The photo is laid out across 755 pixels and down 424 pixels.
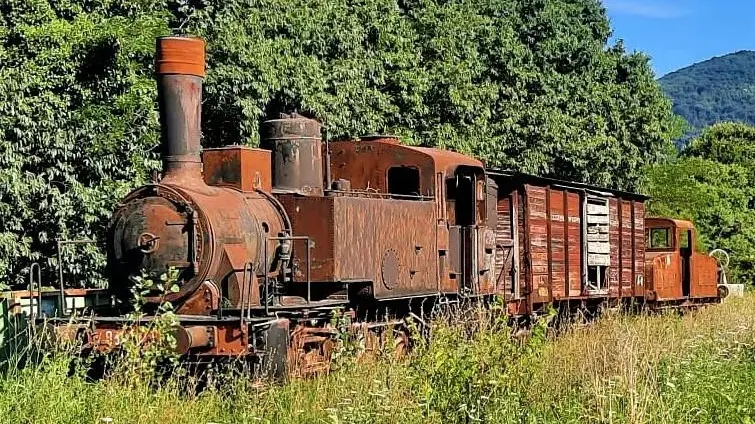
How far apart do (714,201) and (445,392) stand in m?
38.4

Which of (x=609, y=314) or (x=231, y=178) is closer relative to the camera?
(x=231, y=178)

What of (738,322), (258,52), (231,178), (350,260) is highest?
(258,52)

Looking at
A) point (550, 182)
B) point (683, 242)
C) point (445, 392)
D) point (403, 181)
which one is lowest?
point (445, 392)

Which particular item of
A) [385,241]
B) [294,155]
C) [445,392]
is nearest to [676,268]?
[385,241]

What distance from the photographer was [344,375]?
33.0ft

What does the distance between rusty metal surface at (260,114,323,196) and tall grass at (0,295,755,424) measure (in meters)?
2.72

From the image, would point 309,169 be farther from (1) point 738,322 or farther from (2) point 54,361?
(1) point 738,322

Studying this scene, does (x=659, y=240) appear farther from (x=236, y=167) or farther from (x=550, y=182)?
(x=236, y=167)

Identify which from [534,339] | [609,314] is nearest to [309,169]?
[534,339]

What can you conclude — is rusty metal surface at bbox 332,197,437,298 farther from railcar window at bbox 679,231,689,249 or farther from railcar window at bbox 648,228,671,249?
railcar window at bbox 679,231,689,249

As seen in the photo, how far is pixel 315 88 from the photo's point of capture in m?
22.7

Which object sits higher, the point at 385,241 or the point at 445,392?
the point at 385,241

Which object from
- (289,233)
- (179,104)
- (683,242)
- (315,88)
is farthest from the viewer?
(683,242)

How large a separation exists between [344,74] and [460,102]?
599 centimetres
